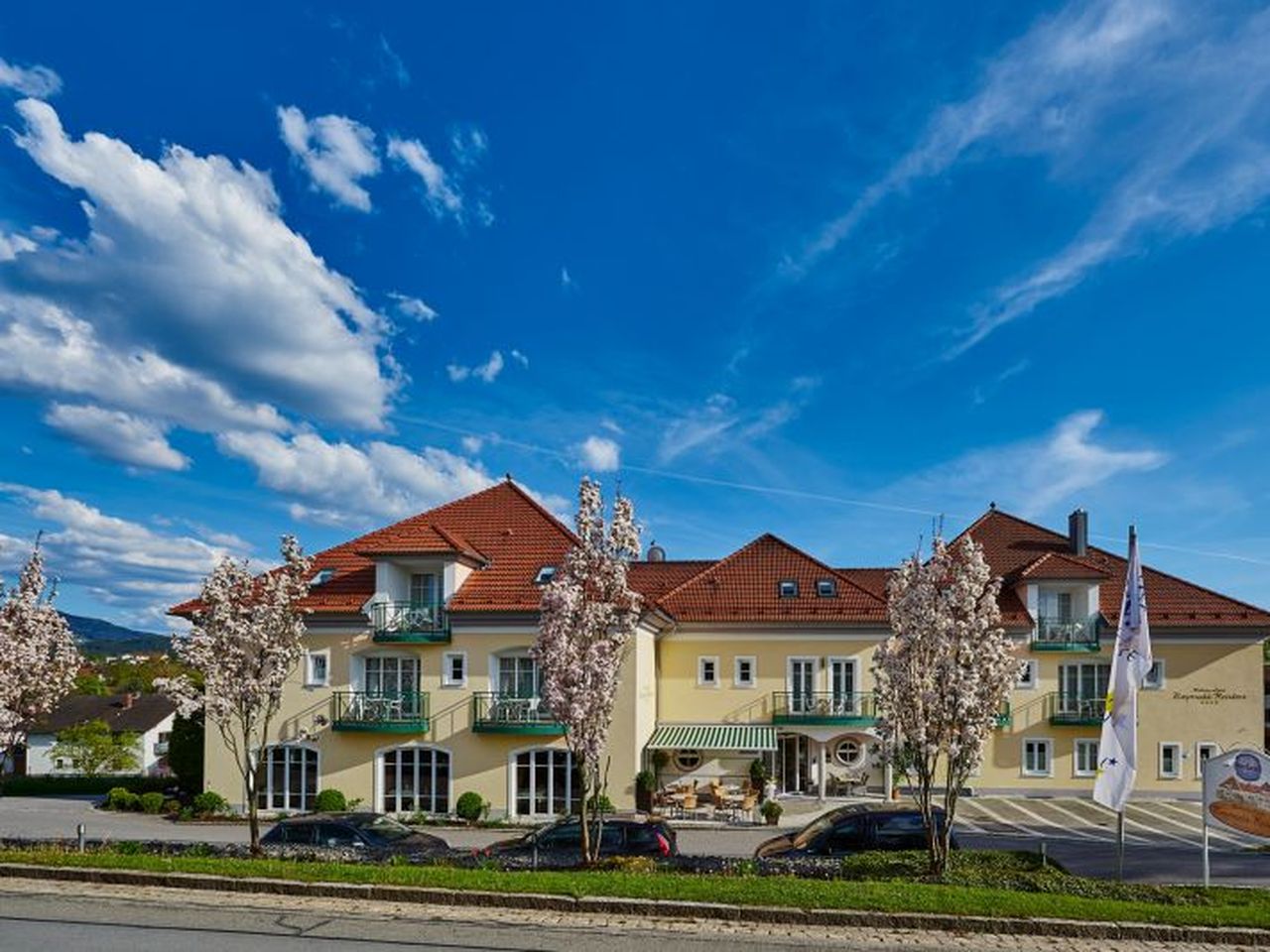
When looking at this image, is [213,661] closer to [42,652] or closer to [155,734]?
[42,652]

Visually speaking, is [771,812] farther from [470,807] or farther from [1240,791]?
[1240,791]

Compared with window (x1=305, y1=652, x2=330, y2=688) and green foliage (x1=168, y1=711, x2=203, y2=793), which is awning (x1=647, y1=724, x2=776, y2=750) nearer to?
window (x1=305, y1=652, x2=330, y2=688)

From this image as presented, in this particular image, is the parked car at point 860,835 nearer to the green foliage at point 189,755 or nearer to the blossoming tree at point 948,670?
the blossoming tree at point 948,670

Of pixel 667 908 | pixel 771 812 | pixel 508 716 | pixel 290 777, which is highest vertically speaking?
pixel 508 716

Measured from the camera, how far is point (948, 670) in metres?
15.6

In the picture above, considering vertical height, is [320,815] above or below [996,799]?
above

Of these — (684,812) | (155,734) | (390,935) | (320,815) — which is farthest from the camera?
(155,734)

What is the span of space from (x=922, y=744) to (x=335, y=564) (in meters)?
22.9

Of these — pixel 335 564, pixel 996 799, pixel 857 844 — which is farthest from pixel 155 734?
pixel 857 844

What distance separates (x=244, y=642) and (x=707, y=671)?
65.6 feet

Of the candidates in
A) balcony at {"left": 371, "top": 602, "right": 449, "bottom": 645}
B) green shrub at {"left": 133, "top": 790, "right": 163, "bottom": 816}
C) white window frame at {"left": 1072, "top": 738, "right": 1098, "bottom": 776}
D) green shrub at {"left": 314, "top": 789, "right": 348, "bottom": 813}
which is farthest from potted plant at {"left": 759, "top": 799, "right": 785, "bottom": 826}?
green shrub at {"left": 133, "top": 790, "right": 163, "bottom": 816}

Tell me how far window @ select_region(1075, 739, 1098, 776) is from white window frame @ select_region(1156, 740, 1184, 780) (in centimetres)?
245

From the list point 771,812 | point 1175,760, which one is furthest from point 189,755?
point 1175,760

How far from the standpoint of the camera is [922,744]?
1581 centimetres
